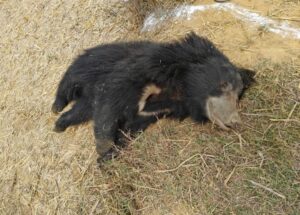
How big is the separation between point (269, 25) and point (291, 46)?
0.37 metres

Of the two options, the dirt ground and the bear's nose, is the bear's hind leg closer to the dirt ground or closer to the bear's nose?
the dirt ground

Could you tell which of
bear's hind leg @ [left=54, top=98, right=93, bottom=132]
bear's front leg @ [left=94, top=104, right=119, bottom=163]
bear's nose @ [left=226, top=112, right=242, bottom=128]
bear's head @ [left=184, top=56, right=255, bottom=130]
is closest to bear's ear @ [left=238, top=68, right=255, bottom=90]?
bear's head @ [left=184, top=56, right=255, bottom=130]

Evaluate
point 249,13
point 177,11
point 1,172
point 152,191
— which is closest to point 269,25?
point 249,13

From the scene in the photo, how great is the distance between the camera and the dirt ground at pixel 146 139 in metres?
3.86

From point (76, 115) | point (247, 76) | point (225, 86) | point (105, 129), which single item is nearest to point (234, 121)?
point (225, 86)

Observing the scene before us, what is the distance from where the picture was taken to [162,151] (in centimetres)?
420

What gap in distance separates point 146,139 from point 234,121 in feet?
2.49

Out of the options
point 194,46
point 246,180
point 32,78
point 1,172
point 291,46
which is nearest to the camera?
point 246,180

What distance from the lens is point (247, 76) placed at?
447 centimetres

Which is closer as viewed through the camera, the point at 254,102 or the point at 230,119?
the point at 230,119

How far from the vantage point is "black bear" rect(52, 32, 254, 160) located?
395cm

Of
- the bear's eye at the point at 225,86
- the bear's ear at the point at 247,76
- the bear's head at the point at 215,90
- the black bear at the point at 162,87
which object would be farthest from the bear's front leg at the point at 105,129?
the bear's ear at the point at 247,76

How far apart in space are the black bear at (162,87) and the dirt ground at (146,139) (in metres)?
0.15

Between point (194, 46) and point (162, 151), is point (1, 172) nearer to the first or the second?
point (162, 151)
